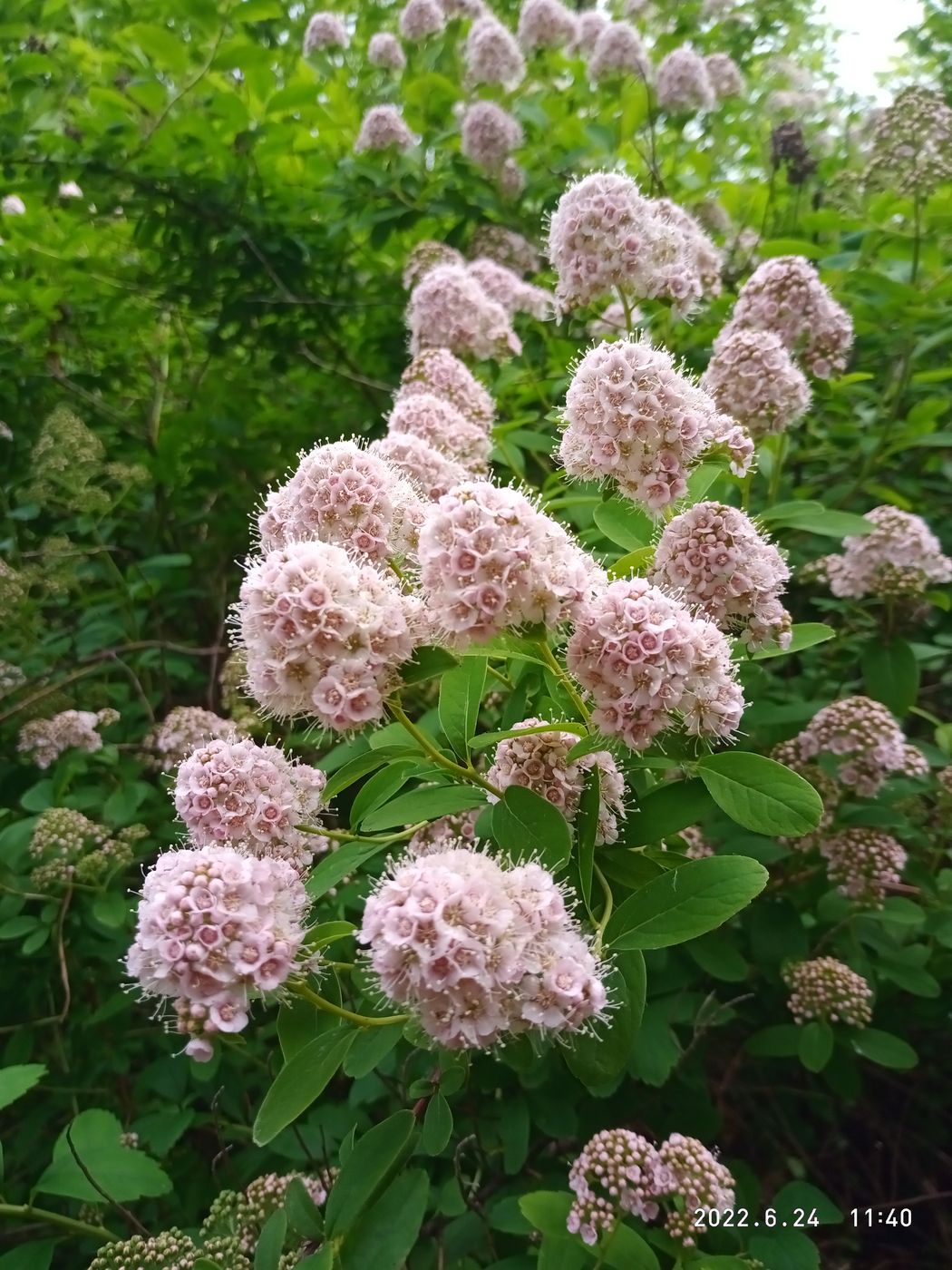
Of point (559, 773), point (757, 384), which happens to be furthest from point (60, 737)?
point (757, 384)

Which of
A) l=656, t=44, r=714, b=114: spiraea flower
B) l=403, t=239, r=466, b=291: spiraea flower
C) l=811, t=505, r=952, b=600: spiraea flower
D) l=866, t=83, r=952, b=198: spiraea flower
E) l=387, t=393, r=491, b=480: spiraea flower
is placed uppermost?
l=656, t=44, r=714, b=114: spiraea flower

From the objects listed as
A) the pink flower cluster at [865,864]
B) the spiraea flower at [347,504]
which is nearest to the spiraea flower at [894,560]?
the pink flower cluster at [865,864]

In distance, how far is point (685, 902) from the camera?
5.33 ft

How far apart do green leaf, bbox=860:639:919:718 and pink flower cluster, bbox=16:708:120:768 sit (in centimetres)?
291

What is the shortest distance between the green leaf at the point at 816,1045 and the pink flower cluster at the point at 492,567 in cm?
156

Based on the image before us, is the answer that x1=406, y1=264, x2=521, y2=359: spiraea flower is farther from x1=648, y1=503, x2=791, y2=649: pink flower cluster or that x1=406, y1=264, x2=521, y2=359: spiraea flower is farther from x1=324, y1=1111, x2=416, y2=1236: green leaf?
x1=324, y1=1111, x2=416, y2=1236: green leaf

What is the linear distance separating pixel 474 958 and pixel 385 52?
5304 millimetres

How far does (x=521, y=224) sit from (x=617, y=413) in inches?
116

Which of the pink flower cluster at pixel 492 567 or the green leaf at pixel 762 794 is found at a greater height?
the pink flower cluster at pixel 492 567

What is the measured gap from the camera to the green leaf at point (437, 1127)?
1784 millimetres

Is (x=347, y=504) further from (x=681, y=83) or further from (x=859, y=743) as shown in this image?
(x=681, y=83)

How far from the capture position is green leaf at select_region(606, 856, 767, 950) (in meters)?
1.58

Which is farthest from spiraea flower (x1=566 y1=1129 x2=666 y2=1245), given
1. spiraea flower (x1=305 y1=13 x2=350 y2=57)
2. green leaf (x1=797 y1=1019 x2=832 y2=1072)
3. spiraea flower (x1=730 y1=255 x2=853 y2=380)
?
spiraea flower (x1=305 y1=13 x2=350 y2=57)

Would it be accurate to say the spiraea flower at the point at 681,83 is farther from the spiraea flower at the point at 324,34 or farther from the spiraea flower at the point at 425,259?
the spiraea flower at the point at 324,34
